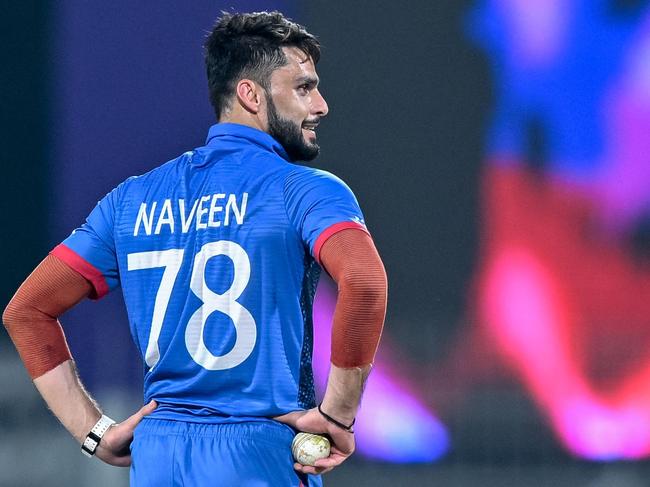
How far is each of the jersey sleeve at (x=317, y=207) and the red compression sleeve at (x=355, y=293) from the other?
2cm

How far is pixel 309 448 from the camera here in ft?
6.48

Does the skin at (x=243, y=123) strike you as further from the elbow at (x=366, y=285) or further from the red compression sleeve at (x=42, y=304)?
the elbow at (x=366, y=285)

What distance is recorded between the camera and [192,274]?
2.06 m

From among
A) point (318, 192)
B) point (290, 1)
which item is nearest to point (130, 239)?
point (318, 192)

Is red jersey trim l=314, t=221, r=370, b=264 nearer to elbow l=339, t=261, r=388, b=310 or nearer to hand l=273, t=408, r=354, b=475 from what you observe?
elbow l=339, t=261, r=388, b=310

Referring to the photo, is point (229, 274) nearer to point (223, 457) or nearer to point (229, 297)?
point (229, 297)

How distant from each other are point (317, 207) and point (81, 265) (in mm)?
539

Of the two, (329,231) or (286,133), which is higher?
(286,133)

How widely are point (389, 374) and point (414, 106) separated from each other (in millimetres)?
1130

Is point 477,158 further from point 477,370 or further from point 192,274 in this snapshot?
point 192,274

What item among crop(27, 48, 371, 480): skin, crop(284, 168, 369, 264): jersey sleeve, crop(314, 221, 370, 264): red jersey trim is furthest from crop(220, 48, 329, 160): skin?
crop(314, 221, 370, 264): red jersey trim

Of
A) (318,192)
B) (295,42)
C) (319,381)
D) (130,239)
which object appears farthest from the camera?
(319,381)

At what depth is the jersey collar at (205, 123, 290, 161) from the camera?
2.16 meters

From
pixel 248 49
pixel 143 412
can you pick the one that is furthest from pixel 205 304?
pixel 248 49
